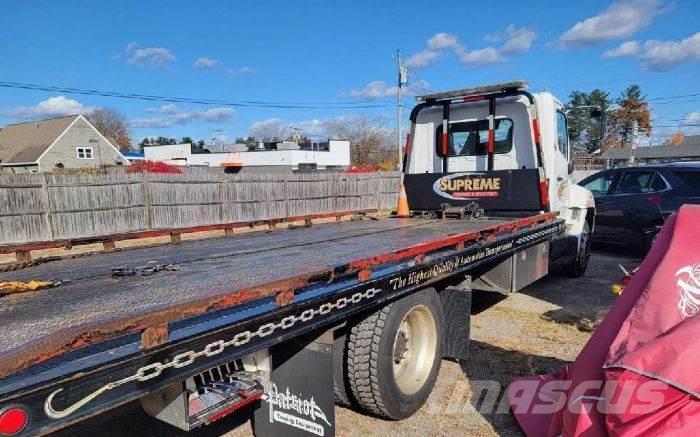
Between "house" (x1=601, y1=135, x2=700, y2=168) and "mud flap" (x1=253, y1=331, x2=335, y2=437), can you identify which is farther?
"house" (x1=601, y1=135, x2=700, y2=168)

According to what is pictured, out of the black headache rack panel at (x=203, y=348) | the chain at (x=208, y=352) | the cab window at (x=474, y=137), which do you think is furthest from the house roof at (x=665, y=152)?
the chain at (x=208, y=352)

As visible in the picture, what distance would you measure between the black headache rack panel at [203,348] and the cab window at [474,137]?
161 inches

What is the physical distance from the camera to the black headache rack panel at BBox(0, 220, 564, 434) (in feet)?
4.83

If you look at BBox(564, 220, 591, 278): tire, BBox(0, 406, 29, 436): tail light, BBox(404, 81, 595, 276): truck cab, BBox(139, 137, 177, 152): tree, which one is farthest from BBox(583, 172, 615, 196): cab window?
BBox(139, 137, 177, 152): tree

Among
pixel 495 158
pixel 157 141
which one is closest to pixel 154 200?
pixel 495 158

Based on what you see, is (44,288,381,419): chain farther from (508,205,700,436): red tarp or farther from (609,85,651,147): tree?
(609,85,651,147): tree

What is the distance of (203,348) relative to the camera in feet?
6.29

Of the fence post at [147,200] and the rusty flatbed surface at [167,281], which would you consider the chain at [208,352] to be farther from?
the fence post at [147,200]

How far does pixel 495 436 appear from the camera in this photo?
3410 mm

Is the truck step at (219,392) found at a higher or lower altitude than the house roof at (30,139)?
lower

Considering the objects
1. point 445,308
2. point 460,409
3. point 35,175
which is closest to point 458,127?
point 445,308

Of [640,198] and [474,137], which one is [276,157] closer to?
[640,198]

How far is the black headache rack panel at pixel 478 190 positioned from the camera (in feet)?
21.5

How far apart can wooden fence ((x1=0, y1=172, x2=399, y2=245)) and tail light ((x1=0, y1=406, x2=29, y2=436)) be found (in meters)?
11.0
